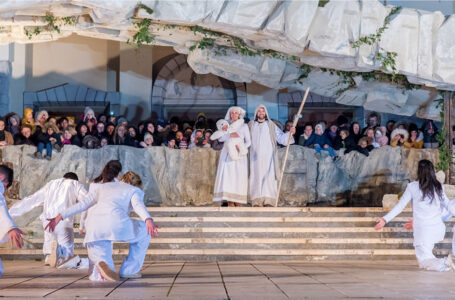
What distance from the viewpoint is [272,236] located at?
1095 cm

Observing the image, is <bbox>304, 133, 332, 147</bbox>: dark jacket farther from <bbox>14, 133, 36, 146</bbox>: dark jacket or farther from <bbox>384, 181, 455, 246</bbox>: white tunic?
<bbox>14, 133, 36, 146</bbox>: dark jacket

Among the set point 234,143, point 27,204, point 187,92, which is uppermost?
point 187,92

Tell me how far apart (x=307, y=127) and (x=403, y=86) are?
219 centimetres

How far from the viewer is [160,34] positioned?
39.4 feet

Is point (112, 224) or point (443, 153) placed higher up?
point (443, 153)

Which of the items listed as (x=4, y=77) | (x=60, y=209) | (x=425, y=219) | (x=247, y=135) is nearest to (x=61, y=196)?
(x=60, y=209)

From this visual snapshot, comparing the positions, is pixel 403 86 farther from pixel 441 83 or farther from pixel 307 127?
pixel 307 127

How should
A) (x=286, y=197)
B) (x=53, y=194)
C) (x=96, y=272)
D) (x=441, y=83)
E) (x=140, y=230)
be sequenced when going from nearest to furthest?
(x=96, y=272) < (x=140, y=230) < (x=53, y=194) < (x=441, y=83) < (x=286, y=197)

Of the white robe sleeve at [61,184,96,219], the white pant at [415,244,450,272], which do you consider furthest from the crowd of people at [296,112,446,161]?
the white robe sleeve at [61,184,96,219]

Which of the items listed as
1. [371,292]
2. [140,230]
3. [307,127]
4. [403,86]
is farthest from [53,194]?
[403,86]

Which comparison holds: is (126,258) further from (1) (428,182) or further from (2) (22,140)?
(2) (22,140)

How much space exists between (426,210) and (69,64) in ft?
38.8

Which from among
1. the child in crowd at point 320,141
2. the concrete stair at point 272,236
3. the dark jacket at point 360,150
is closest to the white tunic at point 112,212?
the concrete stair at point 272,236

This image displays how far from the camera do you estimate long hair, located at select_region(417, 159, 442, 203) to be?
30.0 ft
